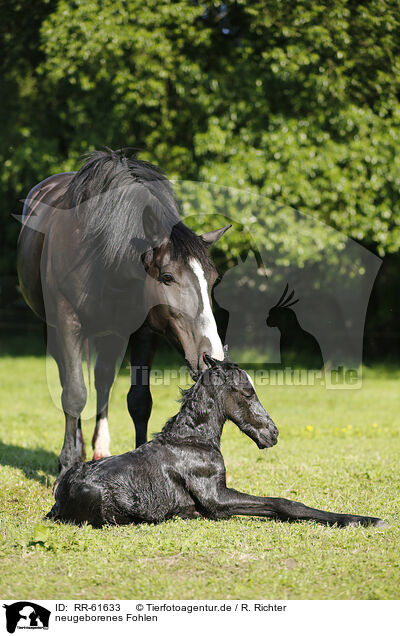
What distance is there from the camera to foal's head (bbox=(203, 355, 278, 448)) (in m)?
4.21

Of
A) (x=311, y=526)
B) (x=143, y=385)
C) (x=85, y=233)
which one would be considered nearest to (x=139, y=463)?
(x=311, y=526)

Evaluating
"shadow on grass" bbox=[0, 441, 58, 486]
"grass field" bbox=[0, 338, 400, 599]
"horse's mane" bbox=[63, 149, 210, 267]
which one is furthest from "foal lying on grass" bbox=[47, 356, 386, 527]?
"shadow on grass" bbox=[0, 441, 58, 486]

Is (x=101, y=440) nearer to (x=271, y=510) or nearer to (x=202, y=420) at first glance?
(x=202, y=420)

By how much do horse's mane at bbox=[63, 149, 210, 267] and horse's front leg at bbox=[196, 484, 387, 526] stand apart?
159cm

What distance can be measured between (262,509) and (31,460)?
130 inches

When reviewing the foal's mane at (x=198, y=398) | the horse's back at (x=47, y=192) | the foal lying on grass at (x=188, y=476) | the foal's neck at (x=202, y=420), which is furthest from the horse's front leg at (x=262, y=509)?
the horse's back at (x=47, y=192)

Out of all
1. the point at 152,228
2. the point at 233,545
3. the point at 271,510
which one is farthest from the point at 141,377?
the point at 233,545

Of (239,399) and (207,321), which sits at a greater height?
(207,321)

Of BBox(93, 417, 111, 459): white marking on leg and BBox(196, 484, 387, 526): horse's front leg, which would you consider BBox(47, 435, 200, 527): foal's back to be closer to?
BBox(196, 484, 387, 526): horse's front leg

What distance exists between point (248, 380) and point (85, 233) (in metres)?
1.79

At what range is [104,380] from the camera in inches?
253

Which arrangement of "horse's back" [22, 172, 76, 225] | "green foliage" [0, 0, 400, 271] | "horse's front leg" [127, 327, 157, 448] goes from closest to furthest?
"horse's front leg" [127, 327, 157, 448]
"horse's back" [22, 172, 76, 225]
"green foliage" [0, 0, 400, 271]

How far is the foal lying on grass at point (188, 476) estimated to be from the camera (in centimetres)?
397

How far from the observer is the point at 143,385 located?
5.55 m
